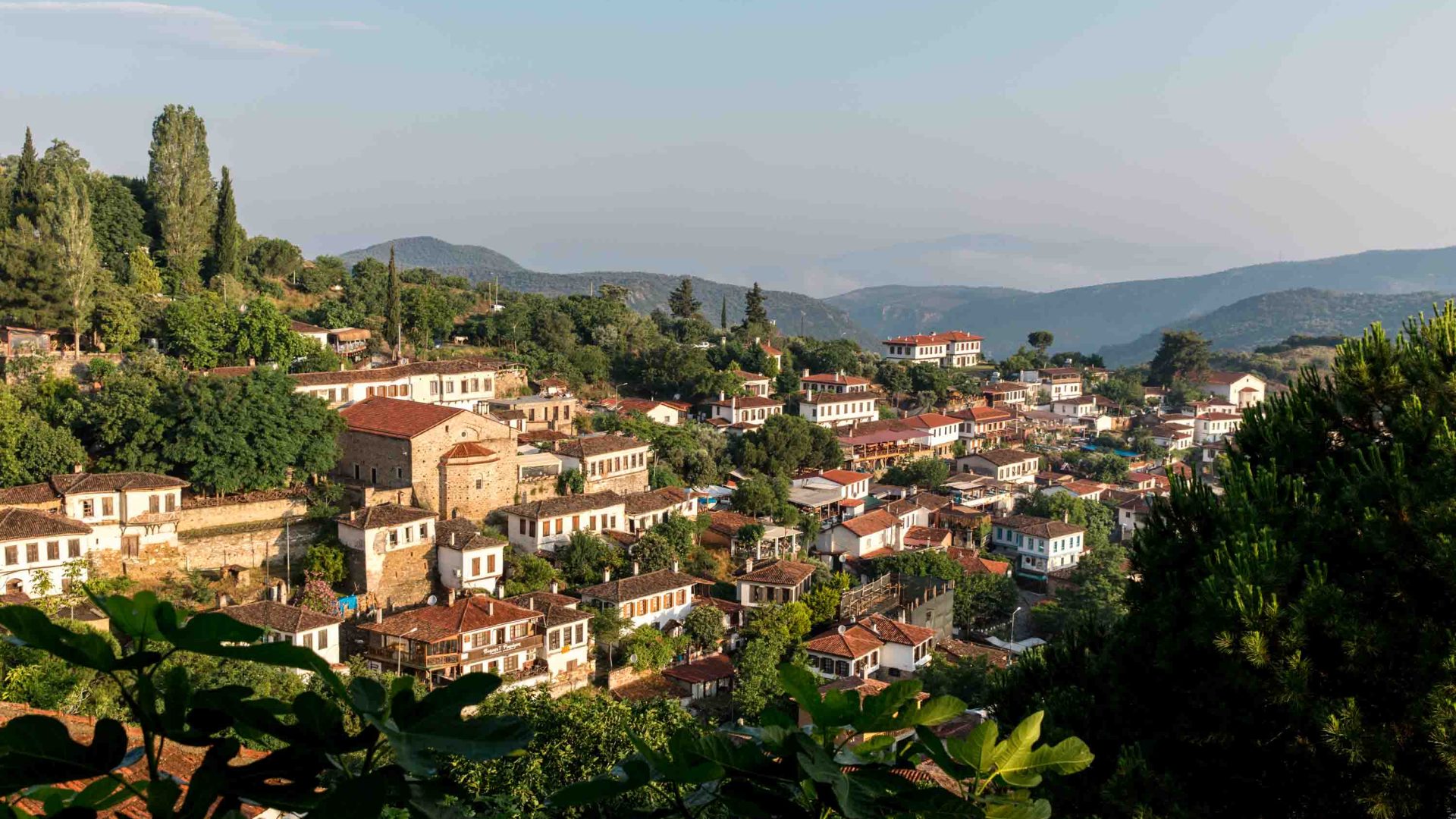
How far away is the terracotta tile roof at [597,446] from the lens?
23562mm

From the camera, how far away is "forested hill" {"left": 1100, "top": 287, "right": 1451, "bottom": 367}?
125875 mm

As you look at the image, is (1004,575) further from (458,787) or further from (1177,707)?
(458,787)

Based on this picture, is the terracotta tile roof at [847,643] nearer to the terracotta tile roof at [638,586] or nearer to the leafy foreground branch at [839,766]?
the terracotta tile roof at [638,586]

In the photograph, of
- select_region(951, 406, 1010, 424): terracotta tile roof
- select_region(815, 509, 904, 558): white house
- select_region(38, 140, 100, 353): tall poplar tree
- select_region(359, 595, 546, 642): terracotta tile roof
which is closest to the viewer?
select_region(359, 595, 546, 642): terracotta tile roof

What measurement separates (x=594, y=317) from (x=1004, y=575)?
18988mm

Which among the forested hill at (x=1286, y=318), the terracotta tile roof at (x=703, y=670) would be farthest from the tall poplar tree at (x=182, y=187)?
the forested hill at (x=1286, y=318)

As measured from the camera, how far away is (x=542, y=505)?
21.1m

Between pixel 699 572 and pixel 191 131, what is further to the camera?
pixel 191 131

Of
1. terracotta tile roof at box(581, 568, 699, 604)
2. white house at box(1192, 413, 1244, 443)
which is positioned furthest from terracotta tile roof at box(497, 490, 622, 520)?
white house at box(1192, 413, 1244, 443)

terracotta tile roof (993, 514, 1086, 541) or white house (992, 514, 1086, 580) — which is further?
terracotta tile roof (993, 514, 1086, 541)

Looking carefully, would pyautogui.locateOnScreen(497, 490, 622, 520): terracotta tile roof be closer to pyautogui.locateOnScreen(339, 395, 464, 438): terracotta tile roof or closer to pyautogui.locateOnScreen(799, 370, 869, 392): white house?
pyautogui.locateOnScreen(339, 395, 464, 438): terracotta tile roof

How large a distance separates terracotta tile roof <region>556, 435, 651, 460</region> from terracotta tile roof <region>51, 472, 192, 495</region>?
8160 mm

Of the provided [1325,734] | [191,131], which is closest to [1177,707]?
[1325,734]

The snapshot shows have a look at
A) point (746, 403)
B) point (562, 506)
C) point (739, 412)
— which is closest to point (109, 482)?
point (562, 506)
